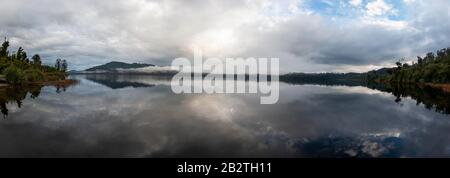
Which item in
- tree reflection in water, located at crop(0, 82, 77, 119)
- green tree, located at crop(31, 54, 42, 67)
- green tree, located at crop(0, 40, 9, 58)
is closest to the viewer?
tree reflection in water, located at crop(0, 82, 77, 119)

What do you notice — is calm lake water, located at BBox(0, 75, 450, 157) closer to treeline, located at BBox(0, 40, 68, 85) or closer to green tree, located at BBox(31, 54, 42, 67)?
treeline, located at BBox(0, 40, 68, 85)

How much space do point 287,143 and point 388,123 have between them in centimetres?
2240

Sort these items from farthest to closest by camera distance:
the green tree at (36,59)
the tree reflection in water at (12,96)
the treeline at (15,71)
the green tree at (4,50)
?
1. the green tree at (36,59)
2. the green tree at (4,50)
3. the treeline at (15,71)
4. the tree reflection in water at (12,96)

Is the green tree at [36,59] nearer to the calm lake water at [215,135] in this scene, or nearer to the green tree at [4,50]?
the green tree at [4,50]

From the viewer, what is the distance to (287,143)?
31062 mm

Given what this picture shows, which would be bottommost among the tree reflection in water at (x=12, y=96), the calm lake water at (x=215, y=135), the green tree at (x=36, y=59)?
the calm lake water at (x=215, y=135)

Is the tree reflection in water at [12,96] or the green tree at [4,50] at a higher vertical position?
the green tree at [4,50]

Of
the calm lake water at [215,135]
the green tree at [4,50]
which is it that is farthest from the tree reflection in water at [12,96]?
the green tree at [4,50]

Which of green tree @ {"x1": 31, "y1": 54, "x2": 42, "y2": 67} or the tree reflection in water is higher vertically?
green tree @ {"x1": 31, "y1": 54, "x2": 42, "y2": 67}

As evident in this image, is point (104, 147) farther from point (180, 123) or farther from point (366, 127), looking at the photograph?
point (366, 127)

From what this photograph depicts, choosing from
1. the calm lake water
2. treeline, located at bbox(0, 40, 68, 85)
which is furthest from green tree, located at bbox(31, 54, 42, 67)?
the calm lake water

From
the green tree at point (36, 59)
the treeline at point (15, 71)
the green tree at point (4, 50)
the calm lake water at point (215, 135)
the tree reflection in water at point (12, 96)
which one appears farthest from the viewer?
the green tree at point (36, 59)
